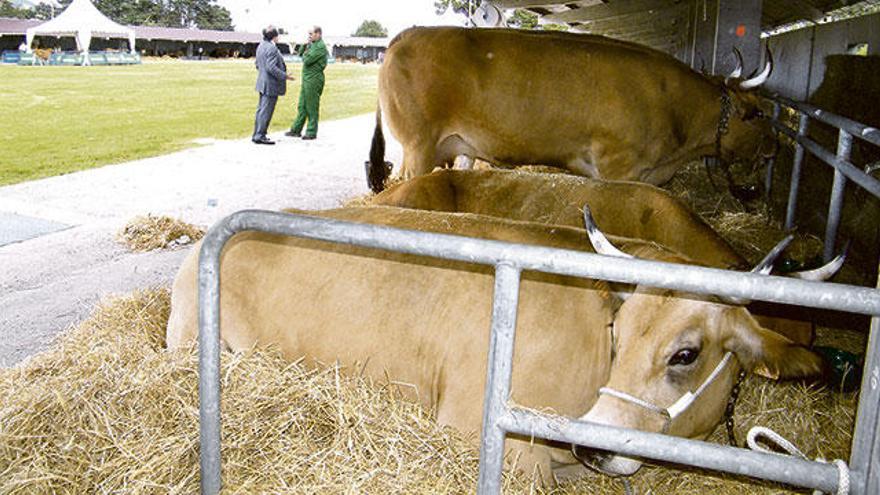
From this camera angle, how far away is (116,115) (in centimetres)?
2002

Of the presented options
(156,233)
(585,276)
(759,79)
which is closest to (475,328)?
(585,276)

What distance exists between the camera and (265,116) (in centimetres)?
1418

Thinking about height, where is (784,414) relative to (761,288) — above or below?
below

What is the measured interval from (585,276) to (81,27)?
61534mm

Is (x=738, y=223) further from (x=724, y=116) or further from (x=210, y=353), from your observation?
(x=210, y=353)

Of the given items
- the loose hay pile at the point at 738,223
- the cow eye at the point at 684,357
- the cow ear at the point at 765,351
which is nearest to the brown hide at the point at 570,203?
the loose hay pile at the point at 738,223

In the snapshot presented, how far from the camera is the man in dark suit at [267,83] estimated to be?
46.5 feet

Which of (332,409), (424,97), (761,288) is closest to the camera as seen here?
(761,288)

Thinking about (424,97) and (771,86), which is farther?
(771,86)

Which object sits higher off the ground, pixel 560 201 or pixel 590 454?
pixel 560 201

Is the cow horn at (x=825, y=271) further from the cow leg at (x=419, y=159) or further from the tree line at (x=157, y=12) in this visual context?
the tree line at (x=157, y=12)

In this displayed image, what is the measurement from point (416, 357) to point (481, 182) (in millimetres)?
2269

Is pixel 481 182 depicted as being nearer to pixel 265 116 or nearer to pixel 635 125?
pixel 635 125

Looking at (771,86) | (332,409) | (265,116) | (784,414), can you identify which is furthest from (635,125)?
(265,116)
